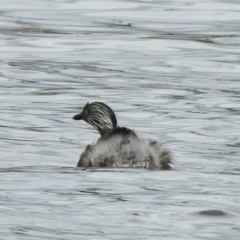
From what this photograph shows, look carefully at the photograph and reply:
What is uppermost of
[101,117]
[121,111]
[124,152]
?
[101,117]

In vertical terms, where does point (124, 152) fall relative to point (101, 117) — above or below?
below

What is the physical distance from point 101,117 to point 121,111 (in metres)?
3.26

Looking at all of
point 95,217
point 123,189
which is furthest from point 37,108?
point 95,217

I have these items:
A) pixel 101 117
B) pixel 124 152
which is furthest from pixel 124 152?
pixel 101 117

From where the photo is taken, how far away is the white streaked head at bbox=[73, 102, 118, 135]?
35.0 ft

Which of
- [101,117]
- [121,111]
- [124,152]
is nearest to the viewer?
[124,152]

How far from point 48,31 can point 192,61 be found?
322 cm

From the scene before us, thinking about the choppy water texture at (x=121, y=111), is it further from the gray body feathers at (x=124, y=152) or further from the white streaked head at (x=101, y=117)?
the white streaked head at (x=101, y=117)

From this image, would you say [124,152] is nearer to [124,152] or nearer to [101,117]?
[124,152]

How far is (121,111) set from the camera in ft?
46.3

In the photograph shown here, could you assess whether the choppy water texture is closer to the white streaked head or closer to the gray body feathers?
the gray body feathers

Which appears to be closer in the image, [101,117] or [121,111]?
[101,117]

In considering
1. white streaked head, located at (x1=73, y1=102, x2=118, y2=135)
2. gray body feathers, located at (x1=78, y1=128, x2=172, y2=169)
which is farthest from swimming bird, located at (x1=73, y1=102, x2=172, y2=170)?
white streaked head, located at (x1=73, y1=102, x2=118, y2=135)

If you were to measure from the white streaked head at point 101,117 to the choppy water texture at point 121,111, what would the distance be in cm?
39
